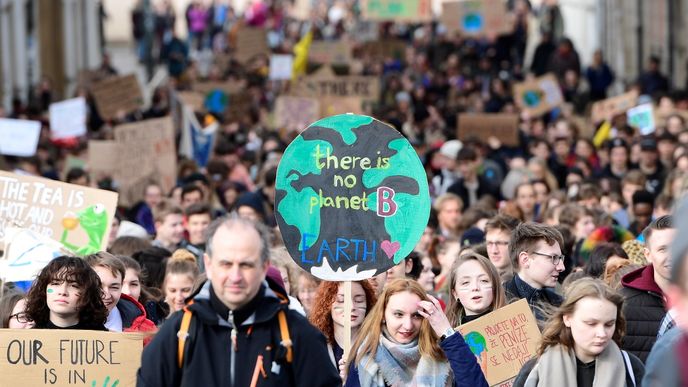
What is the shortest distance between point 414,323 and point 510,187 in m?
9.83

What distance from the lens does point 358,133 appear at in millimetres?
7945

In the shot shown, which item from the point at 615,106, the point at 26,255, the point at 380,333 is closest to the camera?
the point at 380,333

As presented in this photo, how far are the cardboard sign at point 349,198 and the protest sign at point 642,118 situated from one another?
14.2 meters

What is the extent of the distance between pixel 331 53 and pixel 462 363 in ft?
77.6

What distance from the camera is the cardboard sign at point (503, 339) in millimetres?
8117

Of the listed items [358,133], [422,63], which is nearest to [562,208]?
[358,133]

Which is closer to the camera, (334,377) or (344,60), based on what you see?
(334,377)

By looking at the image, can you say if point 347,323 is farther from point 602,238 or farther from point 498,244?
point 602,238

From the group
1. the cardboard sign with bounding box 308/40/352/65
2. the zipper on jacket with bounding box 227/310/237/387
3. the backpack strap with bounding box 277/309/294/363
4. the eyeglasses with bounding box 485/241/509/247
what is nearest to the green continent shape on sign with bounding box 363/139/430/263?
the backpack strap with bounding box 277/309/294/363

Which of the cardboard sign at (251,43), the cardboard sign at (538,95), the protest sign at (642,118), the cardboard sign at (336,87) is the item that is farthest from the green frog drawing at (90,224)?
the cardboard sign at (251,43)

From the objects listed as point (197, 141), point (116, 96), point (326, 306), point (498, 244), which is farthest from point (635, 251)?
point (116, 96)

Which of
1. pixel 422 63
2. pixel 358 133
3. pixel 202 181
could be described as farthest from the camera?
pixel 422 63

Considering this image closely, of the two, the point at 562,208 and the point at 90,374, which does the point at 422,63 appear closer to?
the point at 562,208

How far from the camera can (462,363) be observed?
7.04 meters
